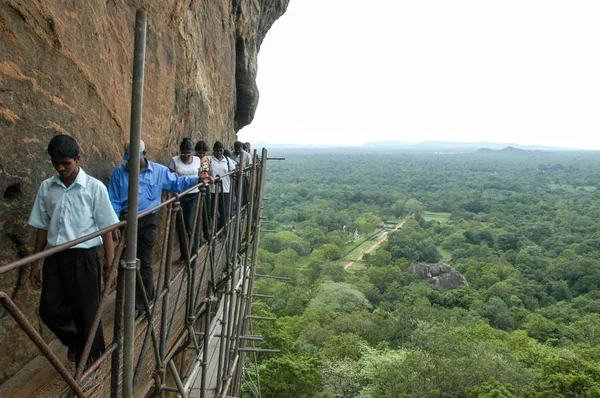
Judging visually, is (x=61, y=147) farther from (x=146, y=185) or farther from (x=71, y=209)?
(x=146, y=185)

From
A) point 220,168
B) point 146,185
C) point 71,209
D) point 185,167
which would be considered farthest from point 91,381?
point 220,168

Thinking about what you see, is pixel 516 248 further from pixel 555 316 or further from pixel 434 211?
pixel 434 211

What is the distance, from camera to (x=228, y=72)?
10750 mm

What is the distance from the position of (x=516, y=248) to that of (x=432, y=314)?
30.5 meters

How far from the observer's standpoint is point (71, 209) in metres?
2.77

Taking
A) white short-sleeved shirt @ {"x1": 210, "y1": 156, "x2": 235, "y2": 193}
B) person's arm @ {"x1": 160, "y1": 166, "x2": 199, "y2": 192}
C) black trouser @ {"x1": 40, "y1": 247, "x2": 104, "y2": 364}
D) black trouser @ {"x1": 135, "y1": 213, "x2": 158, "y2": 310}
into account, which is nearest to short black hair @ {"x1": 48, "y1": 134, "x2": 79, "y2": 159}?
black trouser @ {"x1": 40, "y1": 247, "x2": 104, "y2": 364}

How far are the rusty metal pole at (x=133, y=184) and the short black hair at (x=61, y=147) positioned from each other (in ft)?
2.55

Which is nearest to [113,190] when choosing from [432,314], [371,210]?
[432,314]

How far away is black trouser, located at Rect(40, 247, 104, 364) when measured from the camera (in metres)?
2.70

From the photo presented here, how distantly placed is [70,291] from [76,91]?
220 centimetres

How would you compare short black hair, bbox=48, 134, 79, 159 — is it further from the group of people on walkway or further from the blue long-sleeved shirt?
the blue long-sleeved shirt

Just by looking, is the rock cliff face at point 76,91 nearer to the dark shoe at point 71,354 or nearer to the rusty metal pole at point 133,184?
the dark shoe at point 71,354

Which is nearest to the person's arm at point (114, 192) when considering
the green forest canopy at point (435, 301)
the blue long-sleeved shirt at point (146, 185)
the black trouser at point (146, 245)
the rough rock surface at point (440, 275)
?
the blue long-sleeved shirt at point (146, 185)

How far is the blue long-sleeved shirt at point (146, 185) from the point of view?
395cm
